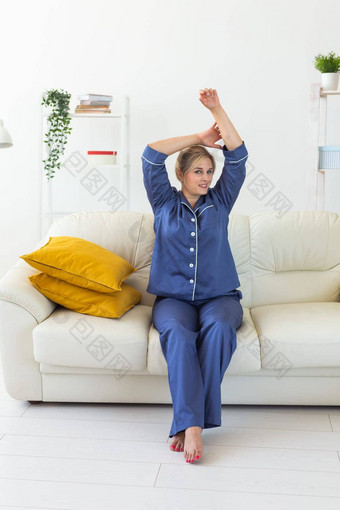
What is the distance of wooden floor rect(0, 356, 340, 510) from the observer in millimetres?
1952

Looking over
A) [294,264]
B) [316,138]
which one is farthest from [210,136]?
[316,138]

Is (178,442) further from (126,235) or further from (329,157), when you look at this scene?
(329,157)

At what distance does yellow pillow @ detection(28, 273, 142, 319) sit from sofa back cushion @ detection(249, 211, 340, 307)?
2.47ft

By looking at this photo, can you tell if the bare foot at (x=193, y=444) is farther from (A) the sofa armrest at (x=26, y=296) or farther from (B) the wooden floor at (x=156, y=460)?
(A) the sofa armrest at (x=26, y=296)

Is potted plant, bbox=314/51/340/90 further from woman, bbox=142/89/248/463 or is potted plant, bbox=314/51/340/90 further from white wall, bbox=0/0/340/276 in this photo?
woman, bbox=142/89/248/463

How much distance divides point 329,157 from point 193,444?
2.22 meters

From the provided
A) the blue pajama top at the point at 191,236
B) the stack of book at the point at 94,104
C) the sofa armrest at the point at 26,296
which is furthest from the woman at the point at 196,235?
the stack of book at the point at 94,104

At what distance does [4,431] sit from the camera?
2.45 m

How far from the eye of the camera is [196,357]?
7.72 ft

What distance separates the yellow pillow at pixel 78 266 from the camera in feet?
8.58

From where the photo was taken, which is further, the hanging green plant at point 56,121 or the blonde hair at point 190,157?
the hanging green plant at point 56,121

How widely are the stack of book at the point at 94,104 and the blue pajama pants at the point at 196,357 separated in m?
2.25

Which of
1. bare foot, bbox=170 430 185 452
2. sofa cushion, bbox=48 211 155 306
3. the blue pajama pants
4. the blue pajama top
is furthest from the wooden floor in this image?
sofa cushion, bbox=48 211 155 306

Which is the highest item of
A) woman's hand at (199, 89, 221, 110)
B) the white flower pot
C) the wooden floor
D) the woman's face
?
the white flower pot
